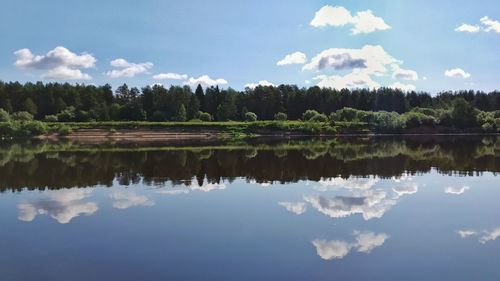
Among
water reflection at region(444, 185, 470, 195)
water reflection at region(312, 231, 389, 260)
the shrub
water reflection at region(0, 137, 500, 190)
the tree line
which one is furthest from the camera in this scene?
the tree line

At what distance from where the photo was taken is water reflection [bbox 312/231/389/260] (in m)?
13.1

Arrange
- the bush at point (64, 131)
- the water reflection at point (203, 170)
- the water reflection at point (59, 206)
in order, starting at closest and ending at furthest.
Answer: the water reflection at point (59, 206), the water reflection at point (203, 170), the bush at point (64, 131)

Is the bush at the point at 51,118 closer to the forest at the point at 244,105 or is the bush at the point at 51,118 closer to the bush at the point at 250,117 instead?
the forest at the point at 244,105

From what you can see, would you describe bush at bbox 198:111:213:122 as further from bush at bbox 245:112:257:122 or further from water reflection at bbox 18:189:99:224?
water reflection at bbox 18:189:99:224

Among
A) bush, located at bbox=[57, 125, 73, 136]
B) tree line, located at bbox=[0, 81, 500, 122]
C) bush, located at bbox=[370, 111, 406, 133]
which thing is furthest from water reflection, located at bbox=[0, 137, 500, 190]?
tree line, located at bbox=[0, 81, 500, 122]

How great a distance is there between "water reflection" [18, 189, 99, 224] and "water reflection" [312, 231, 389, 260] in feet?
32.0

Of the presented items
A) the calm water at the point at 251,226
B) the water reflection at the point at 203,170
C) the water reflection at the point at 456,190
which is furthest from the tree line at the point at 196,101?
the water reflection at the point at 456,190

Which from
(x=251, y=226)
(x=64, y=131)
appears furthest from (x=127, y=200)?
(x=64, y=131)

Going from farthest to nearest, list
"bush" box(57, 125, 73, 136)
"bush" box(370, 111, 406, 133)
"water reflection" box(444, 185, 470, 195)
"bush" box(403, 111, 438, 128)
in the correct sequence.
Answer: "bush" box(403, 111, 438, 128), "bush" box(370, 111, 406, 133), "bush" box(57, 125, 73, 136), "water reflection" box(444, 185, 470, 195)

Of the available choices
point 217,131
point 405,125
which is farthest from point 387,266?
point 405,125

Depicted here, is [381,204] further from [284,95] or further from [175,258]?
[284,95]

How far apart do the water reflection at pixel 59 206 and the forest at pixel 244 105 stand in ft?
244

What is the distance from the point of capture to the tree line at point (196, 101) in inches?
4296

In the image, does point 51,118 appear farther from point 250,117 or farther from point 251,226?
point 251,226
